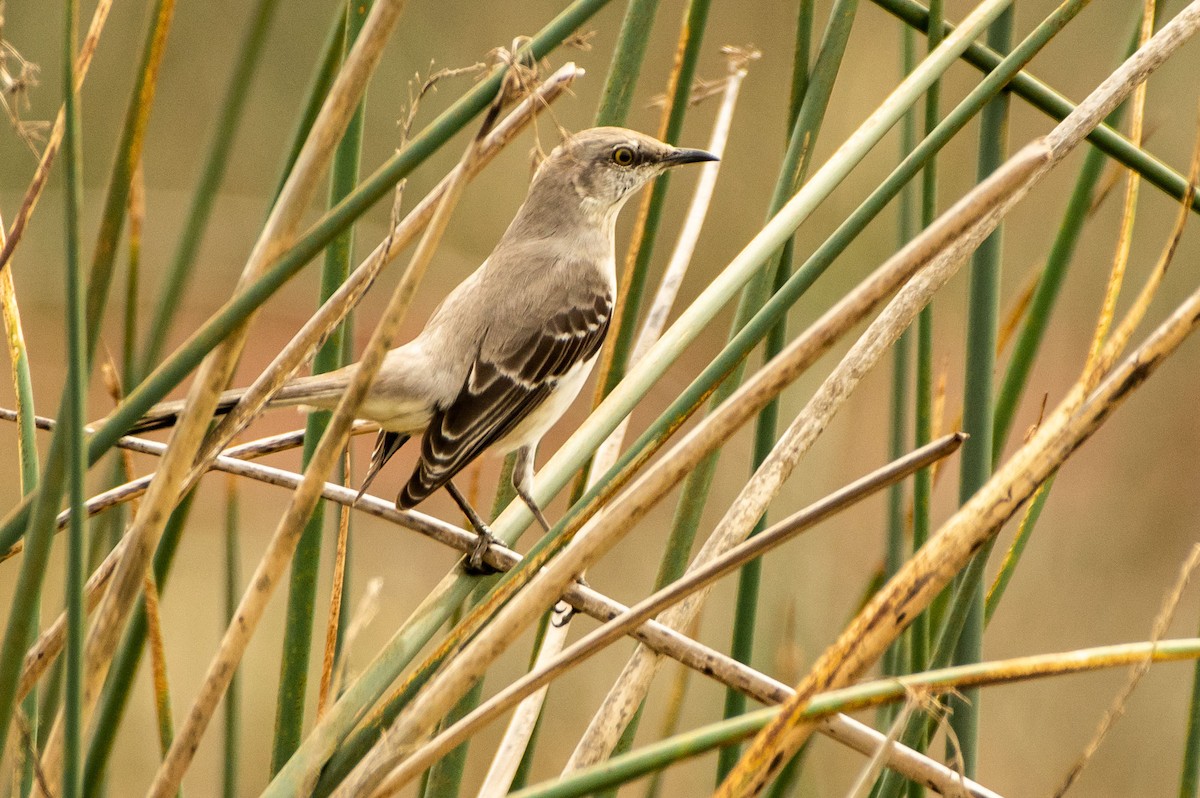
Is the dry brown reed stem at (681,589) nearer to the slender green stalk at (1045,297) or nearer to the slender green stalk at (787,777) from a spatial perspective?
the slender green stalk at (787,777)

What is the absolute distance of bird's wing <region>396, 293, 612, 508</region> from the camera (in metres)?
2.45

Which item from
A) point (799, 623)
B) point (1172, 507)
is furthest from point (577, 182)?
point (1172, 507)

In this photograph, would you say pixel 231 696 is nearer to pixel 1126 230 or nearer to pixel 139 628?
pixel 139 628

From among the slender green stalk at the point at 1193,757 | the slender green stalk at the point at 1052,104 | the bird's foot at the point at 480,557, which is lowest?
the bird's foot at the point at 480,557

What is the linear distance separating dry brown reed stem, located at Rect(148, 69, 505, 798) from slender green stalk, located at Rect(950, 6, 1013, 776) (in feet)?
2.84

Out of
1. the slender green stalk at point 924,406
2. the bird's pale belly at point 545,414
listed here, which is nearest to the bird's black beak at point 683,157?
the bird's pale belly at point 545,414

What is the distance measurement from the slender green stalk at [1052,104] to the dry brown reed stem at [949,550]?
0.52 metres

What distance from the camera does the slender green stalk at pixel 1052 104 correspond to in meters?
1.70

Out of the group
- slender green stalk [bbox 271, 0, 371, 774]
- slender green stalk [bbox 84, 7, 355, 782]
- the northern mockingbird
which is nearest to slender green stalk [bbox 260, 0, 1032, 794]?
slender green stalk [bbox 271, 0, 371, 774]

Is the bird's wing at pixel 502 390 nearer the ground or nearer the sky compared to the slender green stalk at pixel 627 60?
nearer the ground

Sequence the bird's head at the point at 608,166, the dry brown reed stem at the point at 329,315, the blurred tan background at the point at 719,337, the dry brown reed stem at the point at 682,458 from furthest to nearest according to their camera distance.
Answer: the blurred tan background at the point at 719,337 < the bird's head at the point at 608,166 < the dry brown reed stem at the point at 329,315 < the dry brown reed stem at the point at 682,458

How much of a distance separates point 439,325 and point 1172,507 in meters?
4.63

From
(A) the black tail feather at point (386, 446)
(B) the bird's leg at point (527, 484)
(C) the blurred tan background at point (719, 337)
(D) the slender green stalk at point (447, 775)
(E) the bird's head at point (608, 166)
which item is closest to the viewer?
(D) the slender green stalk at point (447, 775)

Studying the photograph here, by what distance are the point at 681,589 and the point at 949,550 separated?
30cm
